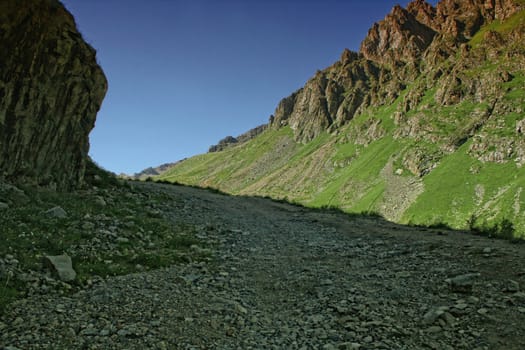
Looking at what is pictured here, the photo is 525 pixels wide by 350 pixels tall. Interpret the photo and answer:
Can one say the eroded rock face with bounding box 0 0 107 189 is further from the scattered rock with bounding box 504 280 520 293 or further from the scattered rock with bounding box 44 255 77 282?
the scattered rock with bounding box 504 280 520 293

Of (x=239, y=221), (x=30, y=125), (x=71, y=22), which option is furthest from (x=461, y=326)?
(x=71, y=22)

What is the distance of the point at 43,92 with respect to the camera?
2058 cm

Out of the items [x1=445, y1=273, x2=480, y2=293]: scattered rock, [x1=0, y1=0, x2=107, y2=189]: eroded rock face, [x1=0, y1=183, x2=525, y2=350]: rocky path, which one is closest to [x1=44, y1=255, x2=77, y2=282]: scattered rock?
[x1=0, y1=183, x2=525, y2=350]: rocky path

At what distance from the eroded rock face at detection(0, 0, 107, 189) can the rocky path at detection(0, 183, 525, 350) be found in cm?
1295

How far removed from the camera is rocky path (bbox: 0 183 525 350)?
301 inches

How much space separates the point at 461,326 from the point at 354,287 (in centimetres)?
361

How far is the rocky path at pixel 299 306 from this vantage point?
7656mm

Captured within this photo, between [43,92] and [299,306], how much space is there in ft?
65.1

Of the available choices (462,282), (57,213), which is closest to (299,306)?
(462,282)

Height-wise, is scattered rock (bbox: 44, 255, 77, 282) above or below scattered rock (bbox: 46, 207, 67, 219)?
below

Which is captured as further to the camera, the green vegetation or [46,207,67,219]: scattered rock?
[46,207,67,219]: scattered rock

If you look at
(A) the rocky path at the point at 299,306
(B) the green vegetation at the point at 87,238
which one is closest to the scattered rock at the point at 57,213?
(B) the green vegetation at the point at 87,238

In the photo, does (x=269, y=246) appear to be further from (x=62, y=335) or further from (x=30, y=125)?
Result: (x=30, y=125)

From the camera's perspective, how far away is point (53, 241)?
493 inches
